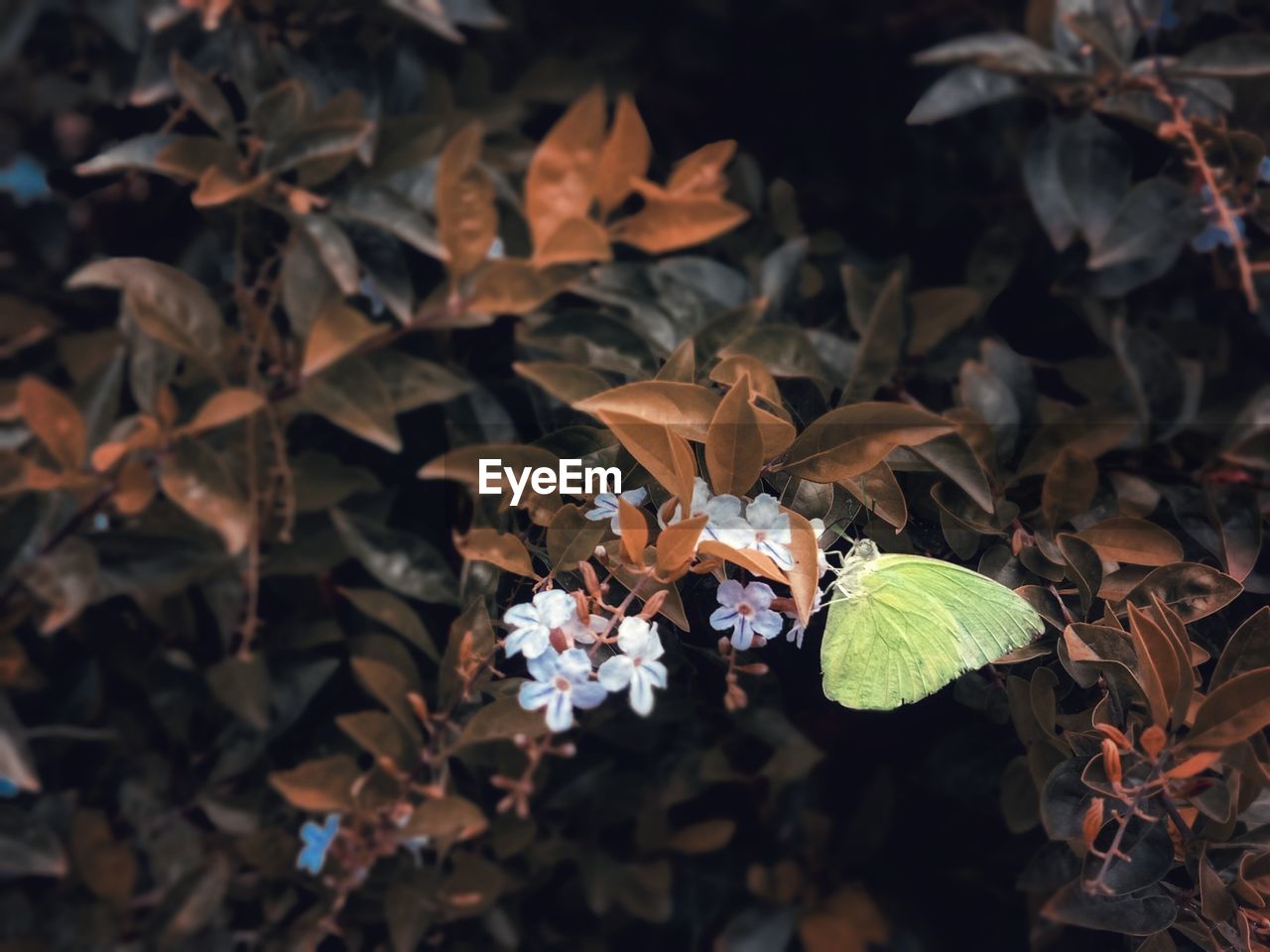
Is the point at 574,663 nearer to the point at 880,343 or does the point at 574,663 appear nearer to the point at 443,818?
the point at 443,818

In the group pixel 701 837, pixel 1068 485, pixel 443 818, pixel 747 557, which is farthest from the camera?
pixel 701 837

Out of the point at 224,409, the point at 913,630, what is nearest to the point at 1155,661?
the point at 913,630

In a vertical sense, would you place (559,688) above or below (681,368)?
below

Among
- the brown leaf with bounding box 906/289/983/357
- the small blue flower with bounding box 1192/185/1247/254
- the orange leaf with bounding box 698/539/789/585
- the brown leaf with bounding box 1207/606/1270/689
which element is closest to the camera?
the orange leaf with bounding box 698/539/789/585

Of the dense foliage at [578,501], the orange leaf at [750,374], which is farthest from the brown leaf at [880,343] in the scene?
the orange leaf at [750,374]

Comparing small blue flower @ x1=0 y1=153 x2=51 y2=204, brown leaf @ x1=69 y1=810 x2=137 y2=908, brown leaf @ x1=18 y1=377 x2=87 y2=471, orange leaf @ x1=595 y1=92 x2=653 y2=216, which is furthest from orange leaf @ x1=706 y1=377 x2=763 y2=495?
small blue flower @ x1=0 y1=153 x2=51 y2=204

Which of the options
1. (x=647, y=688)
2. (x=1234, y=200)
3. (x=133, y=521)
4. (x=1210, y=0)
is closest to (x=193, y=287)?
(x=133, y=521)

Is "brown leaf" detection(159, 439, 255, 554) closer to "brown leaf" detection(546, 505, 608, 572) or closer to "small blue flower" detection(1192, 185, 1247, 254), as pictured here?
"brown leaf" detection(546, 505, 608, 572)

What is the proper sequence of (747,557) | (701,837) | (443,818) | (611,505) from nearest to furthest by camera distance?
(747,557) < (611,505) < (443,818) < (701,837)
